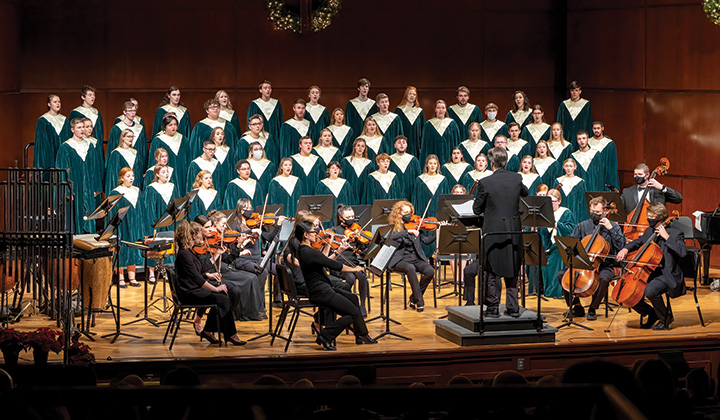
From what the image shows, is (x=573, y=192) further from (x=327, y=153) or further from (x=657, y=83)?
(x=327, y=153)

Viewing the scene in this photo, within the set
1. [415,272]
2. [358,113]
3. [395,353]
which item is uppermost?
[358,113]

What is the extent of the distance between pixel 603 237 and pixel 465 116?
365 centimetres

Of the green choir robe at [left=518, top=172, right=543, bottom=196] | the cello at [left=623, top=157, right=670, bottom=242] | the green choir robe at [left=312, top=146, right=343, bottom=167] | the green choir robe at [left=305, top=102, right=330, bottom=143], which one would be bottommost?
the cello at [left=623, top=157, right=670, bottom=242]

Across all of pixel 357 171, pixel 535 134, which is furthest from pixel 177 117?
pixel 535 134

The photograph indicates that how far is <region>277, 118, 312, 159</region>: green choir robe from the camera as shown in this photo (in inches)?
408

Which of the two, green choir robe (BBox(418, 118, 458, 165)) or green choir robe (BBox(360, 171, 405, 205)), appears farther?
green choir robe (BBox(418, 118, 458, 165))

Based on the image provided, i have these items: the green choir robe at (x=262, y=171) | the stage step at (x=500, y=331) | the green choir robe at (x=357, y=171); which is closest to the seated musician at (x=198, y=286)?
the stage step at (x=500, y=331)

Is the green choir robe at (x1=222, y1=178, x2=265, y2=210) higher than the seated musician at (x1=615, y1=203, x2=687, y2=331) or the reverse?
higher

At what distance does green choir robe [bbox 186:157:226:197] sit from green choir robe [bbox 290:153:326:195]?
2.66ft

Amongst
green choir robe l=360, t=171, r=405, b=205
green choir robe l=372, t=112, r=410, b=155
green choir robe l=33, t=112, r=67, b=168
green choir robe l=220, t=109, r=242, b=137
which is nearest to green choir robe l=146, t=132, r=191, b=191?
green choir robe l=220, t=109, r=242, b=137

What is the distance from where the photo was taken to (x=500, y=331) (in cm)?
661

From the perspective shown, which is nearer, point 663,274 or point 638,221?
point 663,274

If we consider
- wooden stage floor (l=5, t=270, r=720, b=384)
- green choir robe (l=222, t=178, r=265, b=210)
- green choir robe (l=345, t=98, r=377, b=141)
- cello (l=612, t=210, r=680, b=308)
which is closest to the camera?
wooden stage floor (l=5, t=270, r=720, b=384)

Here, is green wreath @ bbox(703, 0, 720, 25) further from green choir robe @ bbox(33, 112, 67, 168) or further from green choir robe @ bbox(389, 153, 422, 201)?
green choir robe @ bbox(33, 112, 67, 168)
